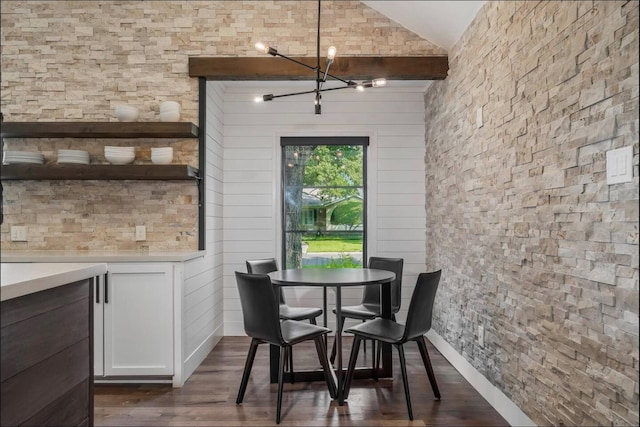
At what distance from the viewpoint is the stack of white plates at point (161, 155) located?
11.3 feet

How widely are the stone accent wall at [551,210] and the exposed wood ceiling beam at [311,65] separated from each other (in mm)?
384

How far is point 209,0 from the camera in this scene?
3711 mm

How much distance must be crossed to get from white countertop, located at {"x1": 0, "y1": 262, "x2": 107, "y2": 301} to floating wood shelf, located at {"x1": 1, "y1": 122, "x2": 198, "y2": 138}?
6.29 ft

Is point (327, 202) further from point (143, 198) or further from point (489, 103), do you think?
point (489, 103)

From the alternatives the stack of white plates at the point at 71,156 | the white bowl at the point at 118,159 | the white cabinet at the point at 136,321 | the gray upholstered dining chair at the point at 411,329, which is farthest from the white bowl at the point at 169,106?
the gray upholstered dining chair at the point at 411,329

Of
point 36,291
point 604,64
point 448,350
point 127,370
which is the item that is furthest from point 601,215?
point 127,370

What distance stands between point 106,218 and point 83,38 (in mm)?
1561

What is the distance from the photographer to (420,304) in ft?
8.73

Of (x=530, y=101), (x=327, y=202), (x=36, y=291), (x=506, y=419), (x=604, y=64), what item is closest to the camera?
(x=36, y=291)

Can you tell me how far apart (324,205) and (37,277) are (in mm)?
3513

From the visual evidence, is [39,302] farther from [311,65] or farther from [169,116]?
[311,65]

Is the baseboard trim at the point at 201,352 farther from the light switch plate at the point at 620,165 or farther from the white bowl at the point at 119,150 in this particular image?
the light switch plate at the point at 620,165

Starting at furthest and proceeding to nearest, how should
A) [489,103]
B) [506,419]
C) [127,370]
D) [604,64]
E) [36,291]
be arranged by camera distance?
[127,370] → [489,103] → [506,419] → [604,64] → [36,291]

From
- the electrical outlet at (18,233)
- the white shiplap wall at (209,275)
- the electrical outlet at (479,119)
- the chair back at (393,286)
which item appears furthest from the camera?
the chair back at (393,286)
